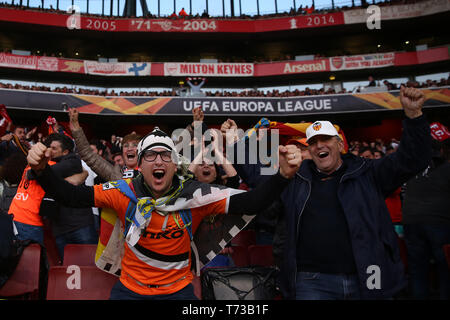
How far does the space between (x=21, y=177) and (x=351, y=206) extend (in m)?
3.21

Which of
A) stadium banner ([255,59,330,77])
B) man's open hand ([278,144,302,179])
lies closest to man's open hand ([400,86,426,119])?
man's open hand ([278,144,302,179])

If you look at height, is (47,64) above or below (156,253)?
above

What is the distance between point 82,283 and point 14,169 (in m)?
1.52

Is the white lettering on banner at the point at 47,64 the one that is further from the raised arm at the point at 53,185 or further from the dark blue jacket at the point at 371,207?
the dark blue jacket at the point at 371,207

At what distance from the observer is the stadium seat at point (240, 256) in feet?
10.8

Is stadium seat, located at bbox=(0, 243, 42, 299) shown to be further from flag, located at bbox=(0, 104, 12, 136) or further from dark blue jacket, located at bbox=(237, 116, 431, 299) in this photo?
flag, located at bbox=(0, 104, 12, 136)

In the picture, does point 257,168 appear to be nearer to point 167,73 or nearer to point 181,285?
point 181,285

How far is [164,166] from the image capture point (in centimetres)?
229

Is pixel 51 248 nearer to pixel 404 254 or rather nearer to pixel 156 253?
pixel 156 253

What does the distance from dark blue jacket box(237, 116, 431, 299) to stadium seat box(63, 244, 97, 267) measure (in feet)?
6.07

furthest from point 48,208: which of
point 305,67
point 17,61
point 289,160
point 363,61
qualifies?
point 363,61

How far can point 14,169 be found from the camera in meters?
3.37

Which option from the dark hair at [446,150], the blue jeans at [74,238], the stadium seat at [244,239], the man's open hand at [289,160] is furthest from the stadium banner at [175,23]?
the man's open hand at [289,160]

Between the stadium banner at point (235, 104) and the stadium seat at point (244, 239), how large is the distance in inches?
590
